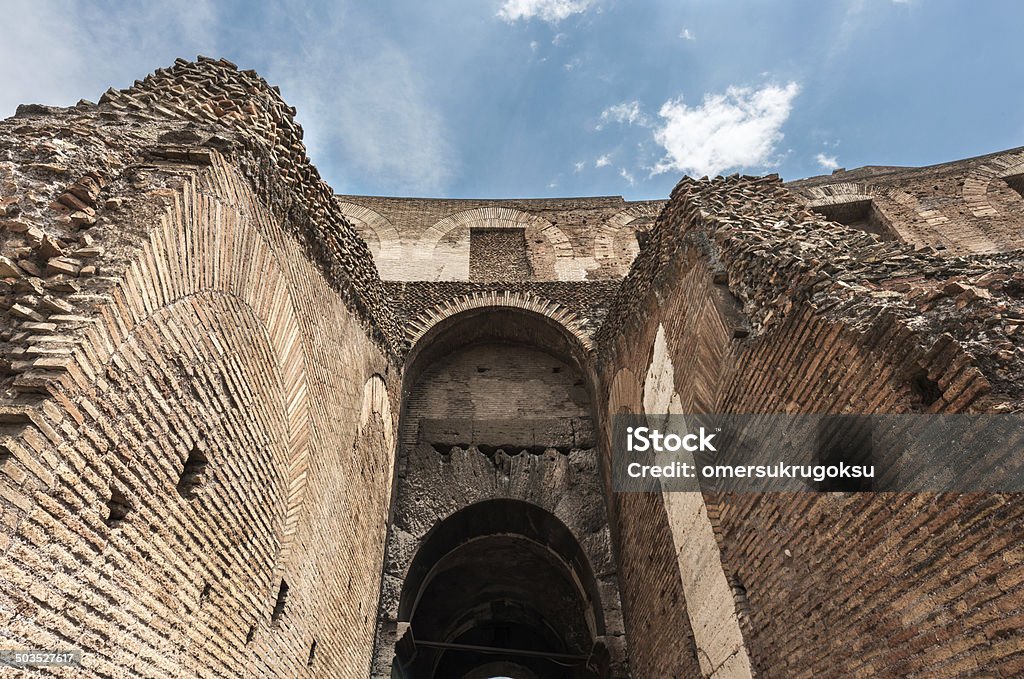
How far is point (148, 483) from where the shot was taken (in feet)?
7.32

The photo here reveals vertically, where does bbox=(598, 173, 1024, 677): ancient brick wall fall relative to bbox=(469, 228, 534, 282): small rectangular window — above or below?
below

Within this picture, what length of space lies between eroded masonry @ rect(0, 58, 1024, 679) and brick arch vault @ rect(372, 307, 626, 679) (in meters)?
0.05

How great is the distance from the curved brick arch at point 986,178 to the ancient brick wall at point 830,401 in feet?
23.1

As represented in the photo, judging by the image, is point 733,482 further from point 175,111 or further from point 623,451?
point 175,111

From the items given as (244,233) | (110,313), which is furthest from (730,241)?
(110,313)

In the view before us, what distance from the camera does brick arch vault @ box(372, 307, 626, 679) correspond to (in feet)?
19.2

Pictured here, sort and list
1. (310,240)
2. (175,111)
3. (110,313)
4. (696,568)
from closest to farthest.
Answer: (110,313)
(175,111)
(696,568)
(310,240)

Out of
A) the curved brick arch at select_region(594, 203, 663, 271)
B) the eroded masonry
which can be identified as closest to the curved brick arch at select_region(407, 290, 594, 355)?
the eroded masonry

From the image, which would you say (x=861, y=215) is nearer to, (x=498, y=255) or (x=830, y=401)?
(x=498, y=255)

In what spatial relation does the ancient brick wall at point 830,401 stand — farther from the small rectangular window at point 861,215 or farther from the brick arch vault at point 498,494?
the small rectangular window at point 861,215

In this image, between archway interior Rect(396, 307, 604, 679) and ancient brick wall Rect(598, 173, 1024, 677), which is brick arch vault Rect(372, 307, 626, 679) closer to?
archway interior Rect(396, 307, 604, 679)

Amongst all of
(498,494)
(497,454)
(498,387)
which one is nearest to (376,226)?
(498,387)

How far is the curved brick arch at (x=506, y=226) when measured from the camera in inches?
358

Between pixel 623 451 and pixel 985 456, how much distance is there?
12.9ft
